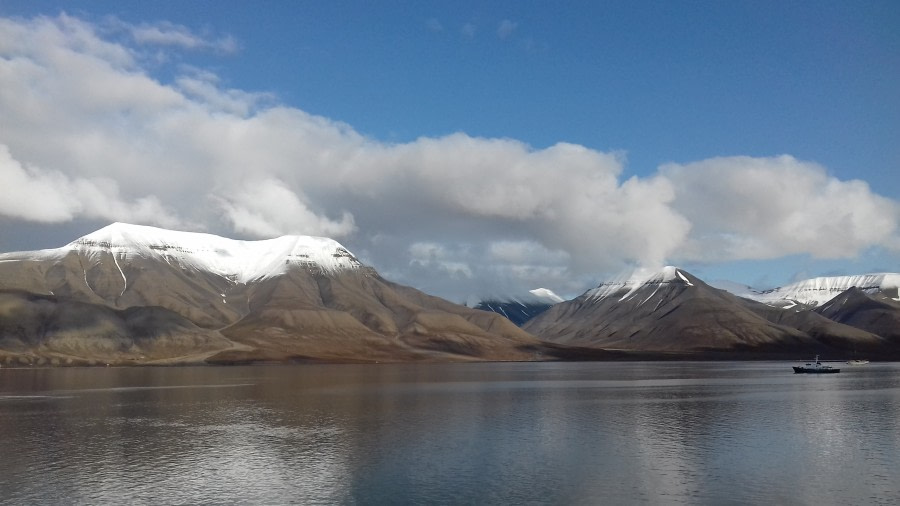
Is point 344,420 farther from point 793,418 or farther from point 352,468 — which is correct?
point 793,418

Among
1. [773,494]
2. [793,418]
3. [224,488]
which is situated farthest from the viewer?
[793,418]

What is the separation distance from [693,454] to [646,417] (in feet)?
103

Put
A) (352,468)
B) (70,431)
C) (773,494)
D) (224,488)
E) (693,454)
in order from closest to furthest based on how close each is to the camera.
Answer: (773,494), (224,488), (352,468), (693,454), (70,431)

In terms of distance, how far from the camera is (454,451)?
72.4 m

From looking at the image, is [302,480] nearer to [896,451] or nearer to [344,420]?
[344,420]

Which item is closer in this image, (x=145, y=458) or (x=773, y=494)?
(x=773, y=494)

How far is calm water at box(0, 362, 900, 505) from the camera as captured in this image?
180ft

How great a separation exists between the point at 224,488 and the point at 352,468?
1113 centimetres

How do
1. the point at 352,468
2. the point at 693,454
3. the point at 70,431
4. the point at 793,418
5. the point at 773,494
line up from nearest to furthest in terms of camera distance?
the point at 773,494
the point at 352,468
the point at 693,454
the point at 70,431
the point at 793,418

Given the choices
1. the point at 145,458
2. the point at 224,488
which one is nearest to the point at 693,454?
the point at 224,488

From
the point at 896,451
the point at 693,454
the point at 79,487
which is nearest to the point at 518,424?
the point at 693,454

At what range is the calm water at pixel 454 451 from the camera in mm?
54969

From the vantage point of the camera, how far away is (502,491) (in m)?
55.0

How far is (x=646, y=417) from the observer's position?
10112 centimetres
